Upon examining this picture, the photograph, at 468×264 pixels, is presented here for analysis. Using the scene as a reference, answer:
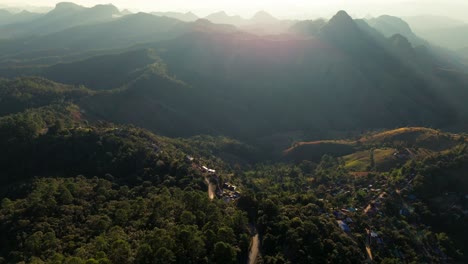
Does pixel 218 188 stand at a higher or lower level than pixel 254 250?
lower

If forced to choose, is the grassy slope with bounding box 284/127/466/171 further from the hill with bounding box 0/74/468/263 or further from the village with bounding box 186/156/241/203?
the village with bounding box 186/156/241/203

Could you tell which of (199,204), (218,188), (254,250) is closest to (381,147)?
(218,188)

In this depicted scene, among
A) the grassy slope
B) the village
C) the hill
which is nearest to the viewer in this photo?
the hill

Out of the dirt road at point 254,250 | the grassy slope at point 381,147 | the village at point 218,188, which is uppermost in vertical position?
the dirt road at point 254,250

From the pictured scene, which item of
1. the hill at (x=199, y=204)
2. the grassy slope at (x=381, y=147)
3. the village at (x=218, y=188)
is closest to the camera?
the hill at (x=199, y=204)

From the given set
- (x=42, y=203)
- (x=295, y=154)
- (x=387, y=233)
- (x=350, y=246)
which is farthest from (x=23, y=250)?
(x=295, y=154)

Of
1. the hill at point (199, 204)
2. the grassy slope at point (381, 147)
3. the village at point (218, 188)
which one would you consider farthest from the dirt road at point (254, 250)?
the grassy slope at point (381, 147)

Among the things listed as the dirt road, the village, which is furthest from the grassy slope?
the dirt road

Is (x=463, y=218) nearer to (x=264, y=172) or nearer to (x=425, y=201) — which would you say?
(x=425, y=201)

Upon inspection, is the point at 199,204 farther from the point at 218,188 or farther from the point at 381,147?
the point at 381,147

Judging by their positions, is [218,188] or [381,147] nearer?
[218,188]

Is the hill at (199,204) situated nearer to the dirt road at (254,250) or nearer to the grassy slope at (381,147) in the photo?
the dirt road at (254,250)
